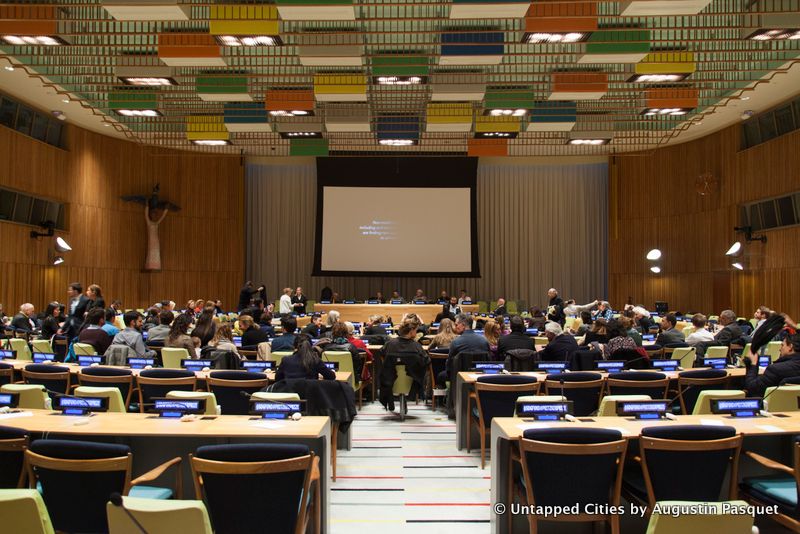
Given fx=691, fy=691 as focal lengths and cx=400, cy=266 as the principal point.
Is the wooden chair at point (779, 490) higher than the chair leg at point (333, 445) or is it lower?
higher

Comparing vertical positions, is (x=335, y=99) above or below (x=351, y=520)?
above

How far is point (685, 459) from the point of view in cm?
369

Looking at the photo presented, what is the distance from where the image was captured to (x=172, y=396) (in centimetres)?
491

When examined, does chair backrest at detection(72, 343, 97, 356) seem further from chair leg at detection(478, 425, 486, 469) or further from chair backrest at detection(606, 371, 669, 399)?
chair backrest at detection(606, 371, 669, 399)

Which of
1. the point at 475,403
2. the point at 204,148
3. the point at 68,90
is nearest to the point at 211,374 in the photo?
the point at 475,403

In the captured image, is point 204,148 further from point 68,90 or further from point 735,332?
point 735,332

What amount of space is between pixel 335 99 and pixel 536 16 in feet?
17.5

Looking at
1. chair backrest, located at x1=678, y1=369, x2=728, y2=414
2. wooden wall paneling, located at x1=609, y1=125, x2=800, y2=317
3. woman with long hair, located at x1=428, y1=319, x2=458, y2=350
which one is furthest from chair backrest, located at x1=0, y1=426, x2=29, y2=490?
wooden wall paneling, located at x1=609, y1=125, x2=800, y2=317

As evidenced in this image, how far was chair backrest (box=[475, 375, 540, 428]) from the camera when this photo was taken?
6.14 m

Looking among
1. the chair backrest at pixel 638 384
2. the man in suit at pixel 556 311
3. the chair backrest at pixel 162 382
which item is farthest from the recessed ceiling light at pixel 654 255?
the chair backrest at pixel 162 382

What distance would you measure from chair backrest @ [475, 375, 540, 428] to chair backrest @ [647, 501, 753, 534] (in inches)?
133

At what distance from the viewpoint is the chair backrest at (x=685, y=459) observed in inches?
144

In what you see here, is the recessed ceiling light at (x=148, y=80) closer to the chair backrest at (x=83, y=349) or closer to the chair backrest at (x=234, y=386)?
the chair backrest at (x=83, y=349)

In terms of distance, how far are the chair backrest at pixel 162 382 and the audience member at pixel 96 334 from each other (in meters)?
2.17
